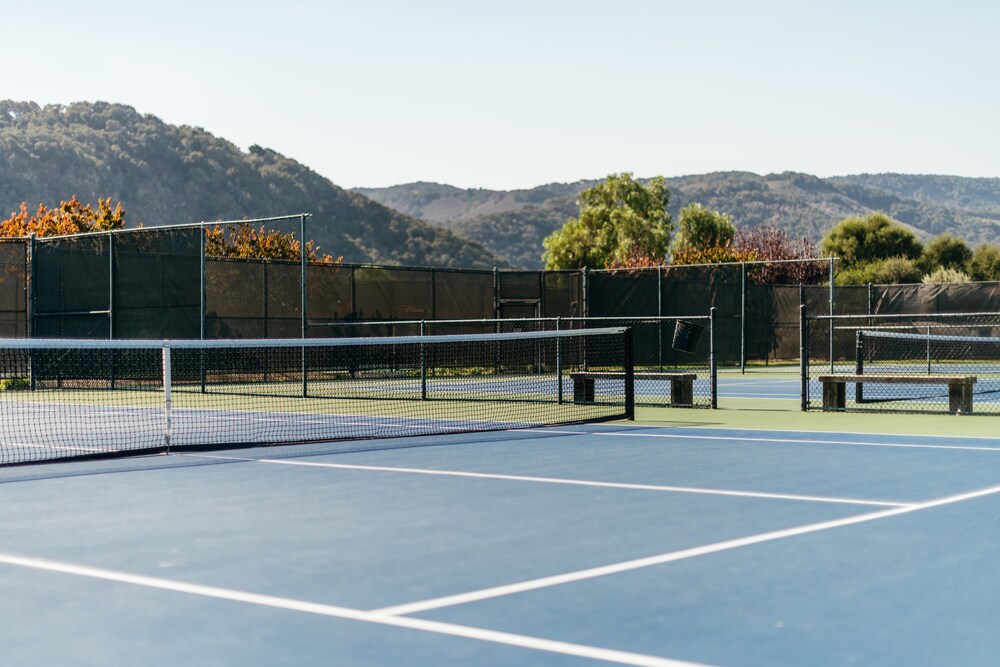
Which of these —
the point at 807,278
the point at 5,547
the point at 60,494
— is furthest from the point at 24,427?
the point at 807,278

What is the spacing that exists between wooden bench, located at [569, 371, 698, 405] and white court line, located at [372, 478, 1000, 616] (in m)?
9.30

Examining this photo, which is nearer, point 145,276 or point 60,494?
point 60,494

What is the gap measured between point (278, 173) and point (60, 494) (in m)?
124

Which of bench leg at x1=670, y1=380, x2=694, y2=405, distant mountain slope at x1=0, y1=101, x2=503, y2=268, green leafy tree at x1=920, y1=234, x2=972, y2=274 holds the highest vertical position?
distant mountain slope at x1=0, y1=101, x2=503, y2=268

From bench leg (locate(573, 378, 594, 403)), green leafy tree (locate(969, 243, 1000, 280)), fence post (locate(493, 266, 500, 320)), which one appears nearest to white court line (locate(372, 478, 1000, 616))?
bench leg (locate(573, 378, 594, 403))


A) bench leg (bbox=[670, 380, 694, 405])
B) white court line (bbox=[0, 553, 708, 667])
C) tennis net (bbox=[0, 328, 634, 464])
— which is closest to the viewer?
white court line (bbox=[0, 553, 708, 667])

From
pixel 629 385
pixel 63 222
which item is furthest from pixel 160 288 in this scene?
pixel 63 222

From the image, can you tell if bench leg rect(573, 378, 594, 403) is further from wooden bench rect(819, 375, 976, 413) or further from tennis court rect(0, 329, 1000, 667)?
tennis court rect(0, 329, 1000, 667)

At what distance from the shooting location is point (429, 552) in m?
5.98

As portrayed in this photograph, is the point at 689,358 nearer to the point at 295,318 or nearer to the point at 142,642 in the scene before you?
the point at 295,318

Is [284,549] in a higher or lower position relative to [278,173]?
lower

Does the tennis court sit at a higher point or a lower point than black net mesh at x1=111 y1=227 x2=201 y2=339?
lower

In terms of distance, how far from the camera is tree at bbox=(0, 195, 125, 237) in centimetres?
3944

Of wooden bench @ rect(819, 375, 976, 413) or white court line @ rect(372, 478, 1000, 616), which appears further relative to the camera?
wooden bench @ rect(819, 375, 976, 413)
